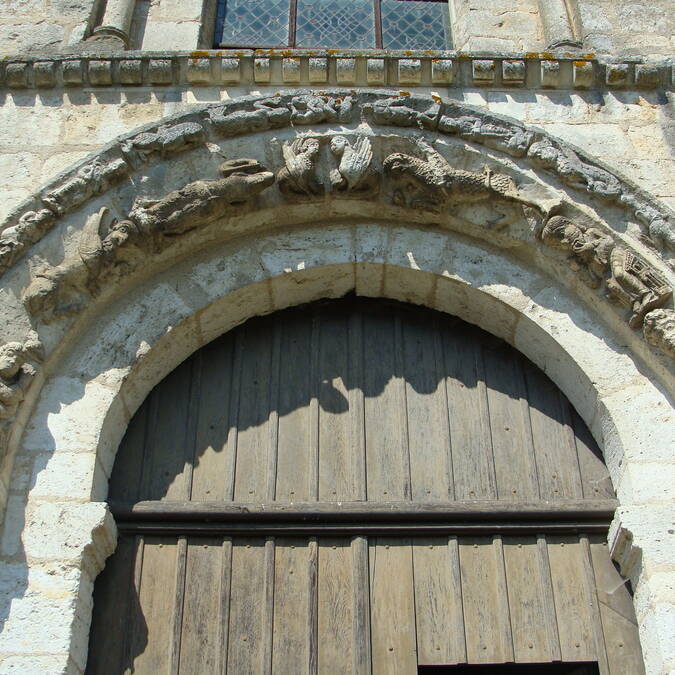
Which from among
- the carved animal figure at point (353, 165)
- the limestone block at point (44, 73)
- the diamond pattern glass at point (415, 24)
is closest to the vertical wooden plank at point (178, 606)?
the carved animal figure at point (353, 165)

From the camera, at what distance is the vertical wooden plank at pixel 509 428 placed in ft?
13.0

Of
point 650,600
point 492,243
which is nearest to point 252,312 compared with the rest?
point 492,243

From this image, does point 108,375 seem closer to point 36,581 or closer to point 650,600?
point 36,581

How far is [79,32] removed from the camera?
191 inches

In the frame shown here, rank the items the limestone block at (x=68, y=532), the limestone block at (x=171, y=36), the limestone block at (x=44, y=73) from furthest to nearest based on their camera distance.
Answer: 1. the limestone block at (x=171, y=36)
2. the limestone block at (x=44, y=73)
3. the limestone block at (x=68, y=532)

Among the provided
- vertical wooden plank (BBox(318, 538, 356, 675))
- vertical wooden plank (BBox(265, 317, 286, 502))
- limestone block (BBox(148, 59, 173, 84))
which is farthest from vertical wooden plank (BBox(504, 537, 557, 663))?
limestone block (BBox(148, 59, 173, 84))

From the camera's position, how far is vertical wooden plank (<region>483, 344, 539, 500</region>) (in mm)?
3975

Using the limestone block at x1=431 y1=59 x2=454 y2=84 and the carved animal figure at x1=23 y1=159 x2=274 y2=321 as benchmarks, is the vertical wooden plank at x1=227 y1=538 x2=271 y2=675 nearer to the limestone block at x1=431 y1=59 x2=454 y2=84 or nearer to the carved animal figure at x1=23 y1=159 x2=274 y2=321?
the carved animal figure at x1=23 y1=159 x2=274 y2=321

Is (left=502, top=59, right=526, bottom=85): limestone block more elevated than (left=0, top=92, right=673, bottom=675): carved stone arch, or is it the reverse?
(left=502, top=59, right=526, bottom=85): limestone block

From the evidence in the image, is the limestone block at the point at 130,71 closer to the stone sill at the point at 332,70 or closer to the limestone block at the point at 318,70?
the stone sill at the point at 332,70

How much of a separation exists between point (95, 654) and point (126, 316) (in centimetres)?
142

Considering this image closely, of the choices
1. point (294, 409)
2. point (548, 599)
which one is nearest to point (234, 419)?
point (294, 409)

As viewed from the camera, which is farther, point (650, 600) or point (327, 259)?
point (327, 259)

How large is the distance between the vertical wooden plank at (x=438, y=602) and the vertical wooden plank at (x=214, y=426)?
2.88 ft
